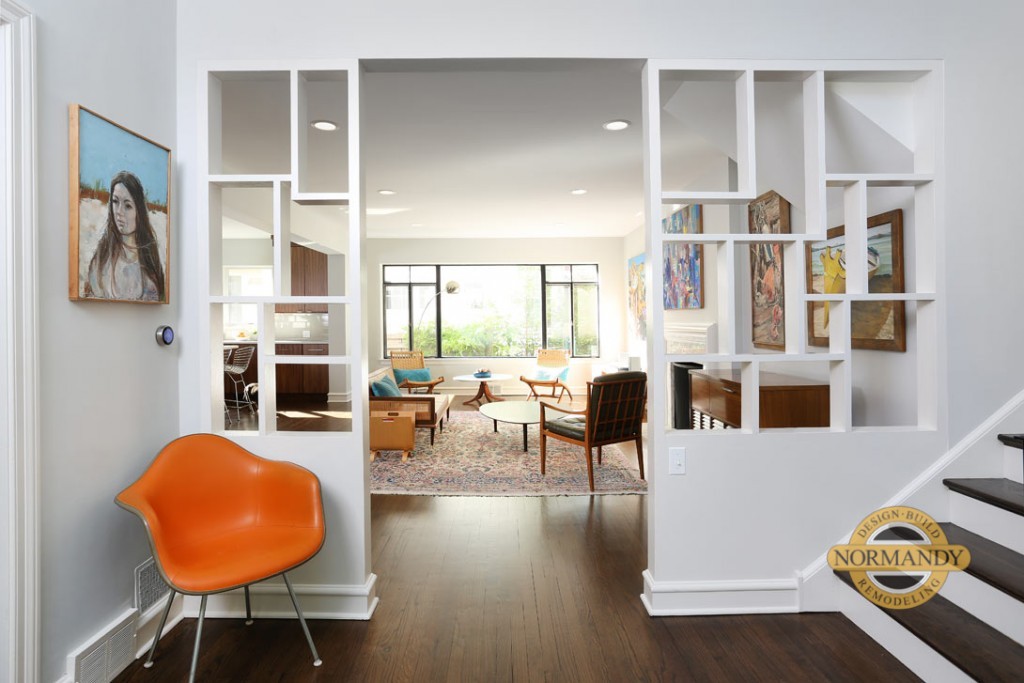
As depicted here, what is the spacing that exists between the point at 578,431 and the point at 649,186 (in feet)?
7.37

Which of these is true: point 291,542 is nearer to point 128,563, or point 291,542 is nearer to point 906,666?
point 128,563

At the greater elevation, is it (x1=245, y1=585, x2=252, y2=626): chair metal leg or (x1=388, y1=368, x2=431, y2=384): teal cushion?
(x1=388, y1=368, x2=431, y2=384): teal cushion

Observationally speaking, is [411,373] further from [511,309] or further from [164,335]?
[164,335]

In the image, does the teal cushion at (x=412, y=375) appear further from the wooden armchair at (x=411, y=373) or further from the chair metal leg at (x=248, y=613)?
the chair metal leg at (x=248, y=613)

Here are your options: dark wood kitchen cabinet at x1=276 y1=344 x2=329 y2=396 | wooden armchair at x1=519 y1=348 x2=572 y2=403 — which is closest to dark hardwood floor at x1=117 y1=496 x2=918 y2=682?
wooden armchair at x1=519 y1=348 x2=572 y2=403

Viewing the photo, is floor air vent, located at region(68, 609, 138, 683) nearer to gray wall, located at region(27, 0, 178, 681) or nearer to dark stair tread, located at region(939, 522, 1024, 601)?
Result: gray wall, located at region(27, 0, 178, 681)

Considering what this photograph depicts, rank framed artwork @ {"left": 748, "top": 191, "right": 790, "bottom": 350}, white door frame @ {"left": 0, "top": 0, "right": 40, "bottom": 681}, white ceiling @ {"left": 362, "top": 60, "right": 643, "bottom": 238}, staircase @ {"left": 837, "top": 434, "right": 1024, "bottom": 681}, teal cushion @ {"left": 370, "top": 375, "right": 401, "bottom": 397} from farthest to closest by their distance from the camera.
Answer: teal cushion @ {"left": 370, "top": 375, "right": 401, "bottom": 397} < framed artwork @ {"left": 748, "top": 191, "right": 790, "bottom": 350} < white ceiling @ {"left": 362, "top": 60, "right": 643, "bottom": 238} < staircase @ {"left": 837, "top": 434, "right": 1024, "bottom": 681} < white door frame @ {"left": 0, "top": 0, "right": 40, "bottom": 681}

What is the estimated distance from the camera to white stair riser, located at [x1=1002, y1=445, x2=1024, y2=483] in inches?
86.4

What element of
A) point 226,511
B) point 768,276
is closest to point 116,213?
point 226,511

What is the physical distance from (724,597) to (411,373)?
5.55m

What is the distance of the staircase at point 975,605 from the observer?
67.5 inches

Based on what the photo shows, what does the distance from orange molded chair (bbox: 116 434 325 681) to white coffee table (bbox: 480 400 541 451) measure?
281cm

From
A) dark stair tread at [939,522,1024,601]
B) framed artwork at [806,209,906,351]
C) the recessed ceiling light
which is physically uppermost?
the recessed ceiling light

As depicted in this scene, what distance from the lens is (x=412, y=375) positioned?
7.34 metres
